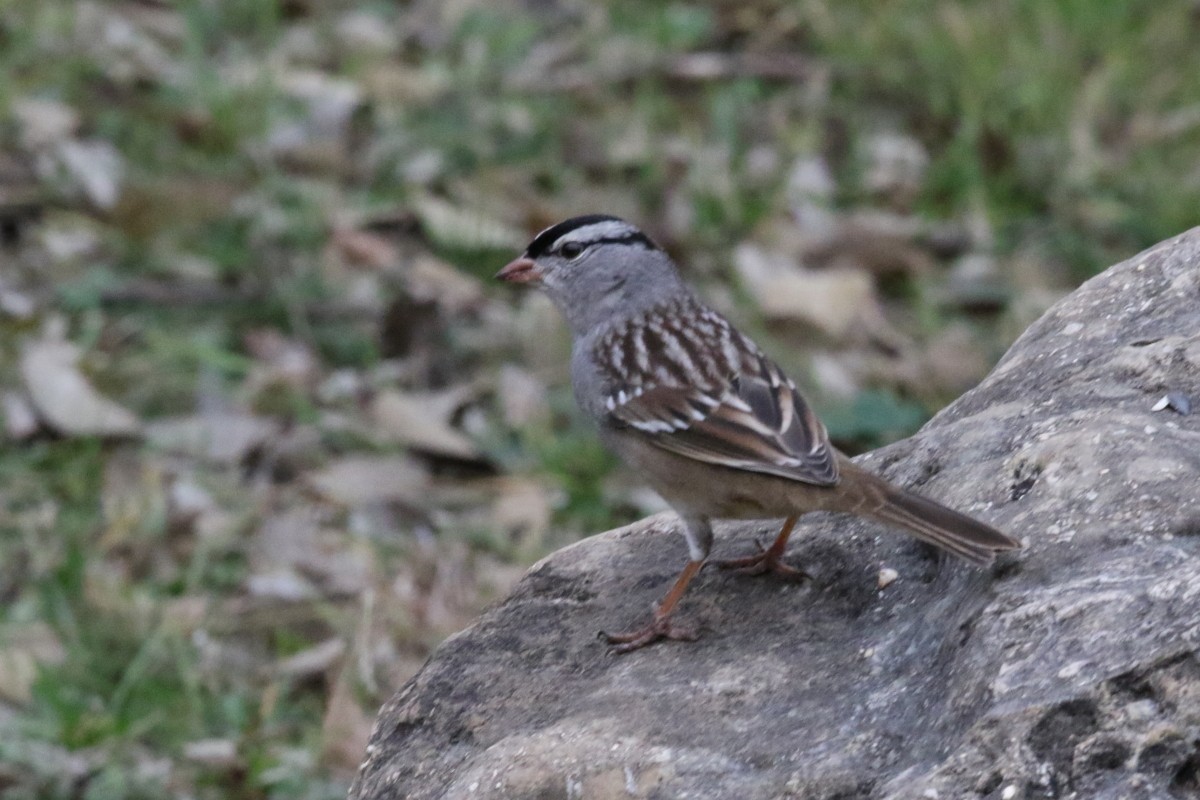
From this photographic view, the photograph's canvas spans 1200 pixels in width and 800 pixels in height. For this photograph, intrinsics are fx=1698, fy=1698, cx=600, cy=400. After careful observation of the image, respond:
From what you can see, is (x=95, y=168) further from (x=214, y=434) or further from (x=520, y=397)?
(x=520, y=397)

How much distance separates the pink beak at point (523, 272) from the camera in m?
4.49

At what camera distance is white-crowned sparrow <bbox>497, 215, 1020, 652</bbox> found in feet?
10.5

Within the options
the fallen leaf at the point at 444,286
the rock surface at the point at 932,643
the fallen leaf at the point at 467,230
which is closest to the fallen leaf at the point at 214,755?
the rock surface at the point at 932,643

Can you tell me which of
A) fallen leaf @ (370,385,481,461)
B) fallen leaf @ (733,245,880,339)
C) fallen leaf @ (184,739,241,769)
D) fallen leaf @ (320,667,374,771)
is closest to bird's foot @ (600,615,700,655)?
fallen leaf @ (320,667,374,771)

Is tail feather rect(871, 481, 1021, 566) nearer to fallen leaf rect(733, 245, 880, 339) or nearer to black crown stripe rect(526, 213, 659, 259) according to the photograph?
black crown stripe rect(526, 213, 659, 259)

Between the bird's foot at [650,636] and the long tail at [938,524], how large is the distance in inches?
16.3

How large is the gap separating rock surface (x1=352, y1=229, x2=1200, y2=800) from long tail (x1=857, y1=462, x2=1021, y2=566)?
0.14 ft

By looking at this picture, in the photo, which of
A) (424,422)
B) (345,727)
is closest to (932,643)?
(345,727)

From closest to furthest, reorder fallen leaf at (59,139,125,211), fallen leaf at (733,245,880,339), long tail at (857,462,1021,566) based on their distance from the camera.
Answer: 1. long tail at (857,462,1021,566)
2. fallen leaf at (733,245,880,339)
3. fallen leaf at (59,139,125,211)

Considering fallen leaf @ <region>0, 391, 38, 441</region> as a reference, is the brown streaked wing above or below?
below

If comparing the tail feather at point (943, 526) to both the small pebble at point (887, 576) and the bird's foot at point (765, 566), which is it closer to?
the small pebble at point (887, 576)

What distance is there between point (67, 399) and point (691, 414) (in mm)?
3055

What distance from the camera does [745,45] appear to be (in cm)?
874

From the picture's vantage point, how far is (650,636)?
321cm
